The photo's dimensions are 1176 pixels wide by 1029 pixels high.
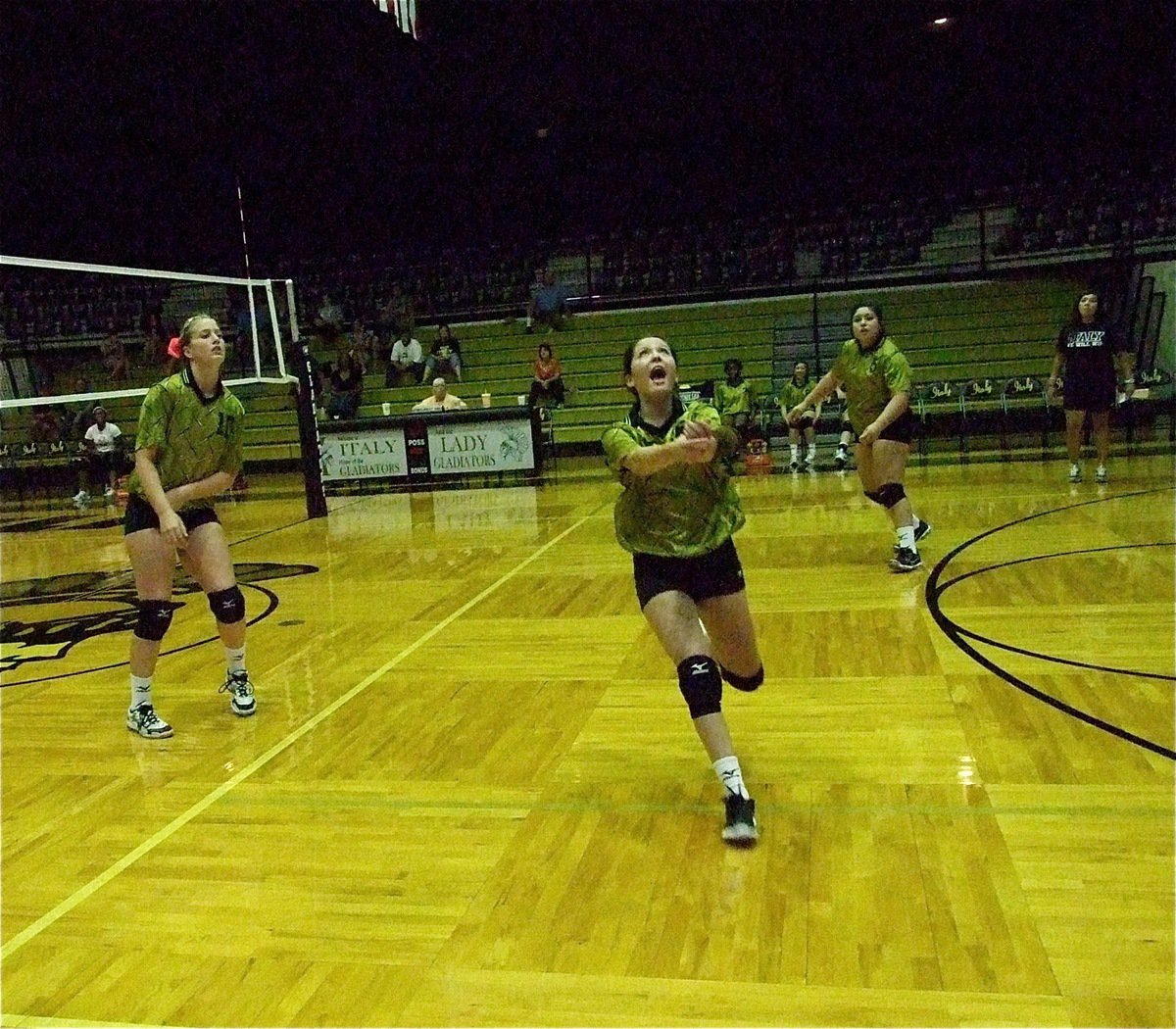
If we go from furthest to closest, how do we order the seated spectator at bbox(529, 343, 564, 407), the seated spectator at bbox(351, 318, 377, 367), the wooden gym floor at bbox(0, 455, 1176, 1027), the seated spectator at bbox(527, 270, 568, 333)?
the seated spectator at bbox(527, 270, 568, 333) → the seated spectator at bbox(351, 318, 377, 367) → the seated spectator at bbox(529, 343, 564, 407) → the wooden gym floor at bbox(0, 455, 1176, 1027)

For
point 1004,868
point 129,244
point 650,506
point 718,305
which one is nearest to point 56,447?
point 129,244

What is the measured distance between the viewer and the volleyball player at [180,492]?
460 centimetres

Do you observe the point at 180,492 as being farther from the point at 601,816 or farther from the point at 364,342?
the point at 364,342

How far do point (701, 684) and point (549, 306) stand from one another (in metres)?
16.7

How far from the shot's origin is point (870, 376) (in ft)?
24.0

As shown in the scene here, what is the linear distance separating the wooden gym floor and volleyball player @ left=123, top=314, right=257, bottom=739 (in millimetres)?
444

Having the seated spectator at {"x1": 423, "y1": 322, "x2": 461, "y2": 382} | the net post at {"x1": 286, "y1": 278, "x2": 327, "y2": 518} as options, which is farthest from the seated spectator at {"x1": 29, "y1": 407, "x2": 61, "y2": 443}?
the net post at {"x1": 286, "y1": 278, "x2": 327, "y2": 518}

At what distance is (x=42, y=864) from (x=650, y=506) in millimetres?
2262

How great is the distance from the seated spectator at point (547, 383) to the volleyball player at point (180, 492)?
11.5 metres

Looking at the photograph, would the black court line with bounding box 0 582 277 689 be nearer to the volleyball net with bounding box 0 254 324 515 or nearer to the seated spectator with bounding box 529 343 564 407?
the volleyball net with bounding box 0 254 324 515

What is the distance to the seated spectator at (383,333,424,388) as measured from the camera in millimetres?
18484

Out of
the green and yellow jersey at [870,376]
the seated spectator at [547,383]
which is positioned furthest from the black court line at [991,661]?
the seated spectator at [547,383]

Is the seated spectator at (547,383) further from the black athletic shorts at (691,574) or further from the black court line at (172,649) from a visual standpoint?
the black athletic shorts at (691,574)

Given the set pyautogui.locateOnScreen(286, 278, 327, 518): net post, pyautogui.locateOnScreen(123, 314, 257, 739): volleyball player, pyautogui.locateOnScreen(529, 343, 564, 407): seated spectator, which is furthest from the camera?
pyautogui.locateOnScreen(529, 343, 564, 407): seated spectator
